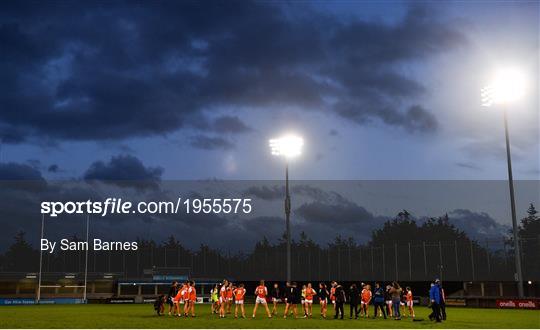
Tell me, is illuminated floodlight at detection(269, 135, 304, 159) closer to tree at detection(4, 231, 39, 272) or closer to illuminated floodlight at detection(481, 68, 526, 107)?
illuminated floodlight at detection(481, 68, 526, 107)

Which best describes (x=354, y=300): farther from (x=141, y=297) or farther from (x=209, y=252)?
(x=209, y=252)

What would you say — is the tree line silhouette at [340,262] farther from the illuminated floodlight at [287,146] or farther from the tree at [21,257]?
the tree at [21,257]

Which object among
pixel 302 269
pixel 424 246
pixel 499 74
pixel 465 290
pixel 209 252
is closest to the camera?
pixel 499 74

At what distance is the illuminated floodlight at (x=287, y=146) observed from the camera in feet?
151

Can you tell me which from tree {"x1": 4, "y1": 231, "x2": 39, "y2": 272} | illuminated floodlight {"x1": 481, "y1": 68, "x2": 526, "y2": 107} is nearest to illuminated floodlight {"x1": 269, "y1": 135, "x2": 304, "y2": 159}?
illuminated floodlight {"x1": 481, "y1": 68, "x2": 526, "y2": 107}

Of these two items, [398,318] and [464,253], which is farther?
[464,253]

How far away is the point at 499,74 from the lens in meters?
40.2

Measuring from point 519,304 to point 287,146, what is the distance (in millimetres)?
19979

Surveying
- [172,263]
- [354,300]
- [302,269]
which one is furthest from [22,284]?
[354,300]

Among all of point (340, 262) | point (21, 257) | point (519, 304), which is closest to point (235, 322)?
point (519, 304)

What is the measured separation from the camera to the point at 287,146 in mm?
46250

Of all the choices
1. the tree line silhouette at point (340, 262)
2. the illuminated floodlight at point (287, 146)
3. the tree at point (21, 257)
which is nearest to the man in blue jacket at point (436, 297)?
the illuminated floodlight at point (287, 146)

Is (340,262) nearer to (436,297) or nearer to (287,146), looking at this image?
(287,146)

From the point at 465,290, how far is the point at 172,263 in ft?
146
